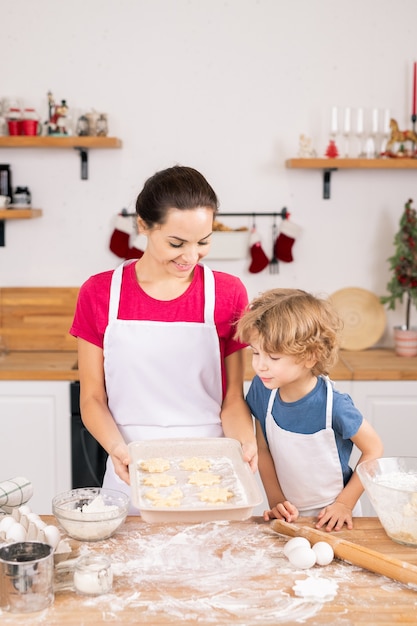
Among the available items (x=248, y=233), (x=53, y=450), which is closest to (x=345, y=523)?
(x=53, y=450)

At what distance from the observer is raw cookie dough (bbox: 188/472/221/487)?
5.60 ft

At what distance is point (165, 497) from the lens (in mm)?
Answer: 1614

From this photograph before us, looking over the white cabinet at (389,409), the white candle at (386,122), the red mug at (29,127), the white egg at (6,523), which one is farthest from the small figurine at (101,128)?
the white egg at (6,523)

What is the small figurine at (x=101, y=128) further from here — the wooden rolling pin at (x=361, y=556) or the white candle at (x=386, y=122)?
the wooden rolling pin at (x=361, y=556)

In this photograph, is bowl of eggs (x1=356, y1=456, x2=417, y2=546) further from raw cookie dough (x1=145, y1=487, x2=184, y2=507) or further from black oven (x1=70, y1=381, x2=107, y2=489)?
black oven (x1=70, y1=381, x2=107, y2=489)

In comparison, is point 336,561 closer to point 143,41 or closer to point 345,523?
point 345,523

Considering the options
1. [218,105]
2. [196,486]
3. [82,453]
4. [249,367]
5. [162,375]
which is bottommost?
[82,453]

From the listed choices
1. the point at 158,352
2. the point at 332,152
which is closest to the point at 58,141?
the point at 332,152

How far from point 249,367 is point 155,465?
4.97 ft

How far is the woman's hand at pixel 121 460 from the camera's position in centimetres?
175

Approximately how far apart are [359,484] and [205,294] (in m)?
0.60

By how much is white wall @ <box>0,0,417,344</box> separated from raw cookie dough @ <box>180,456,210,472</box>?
197cm

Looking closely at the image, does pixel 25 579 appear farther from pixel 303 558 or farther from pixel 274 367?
pixel 274 367

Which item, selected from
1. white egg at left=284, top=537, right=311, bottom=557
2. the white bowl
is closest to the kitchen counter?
the white bowl
